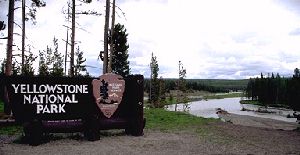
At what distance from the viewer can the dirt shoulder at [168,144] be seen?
1141cm

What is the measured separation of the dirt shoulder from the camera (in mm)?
11406

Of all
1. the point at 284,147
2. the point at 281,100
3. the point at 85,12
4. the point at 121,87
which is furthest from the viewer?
the point at 281,100

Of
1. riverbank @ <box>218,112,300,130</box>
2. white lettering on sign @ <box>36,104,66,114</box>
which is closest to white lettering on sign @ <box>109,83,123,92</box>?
white lettering on sign @ <box>36,104,66,114</box>

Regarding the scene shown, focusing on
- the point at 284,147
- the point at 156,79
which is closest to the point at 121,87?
the point at 284,147

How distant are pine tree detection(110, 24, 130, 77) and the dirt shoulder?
29.1m

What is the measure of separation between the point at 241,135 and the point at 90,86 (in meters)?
6.71

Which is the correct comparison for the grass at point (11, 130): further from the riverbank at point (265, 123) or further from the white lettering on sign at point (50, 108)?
the riverbank at point (265, 123)

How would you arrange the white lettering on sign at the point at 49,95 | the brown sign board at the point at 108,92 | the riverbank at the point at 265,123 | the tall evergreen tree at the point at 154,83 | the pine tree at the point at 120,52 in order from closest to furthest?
the white lettering on sign at the point at 49,95 → the brown sign board at the point at 108,92 → the riverbank at the point at 265,123 → the pine tree at the point at 120,52 → the tall evergreen tree at the point at 154,83

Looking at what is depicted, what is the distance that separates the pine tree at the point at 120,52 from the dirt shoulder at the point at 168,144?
2914 centimetres

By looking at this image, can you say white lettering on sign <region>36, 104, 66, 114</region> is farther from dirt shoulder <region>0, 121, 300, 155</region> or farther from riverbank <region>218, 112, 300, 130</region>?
riverbank <region>218, 112, 300, 130</region>

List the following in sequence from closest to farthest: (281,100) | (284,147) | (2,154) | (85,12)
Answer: (2,154), (284,147), (85,12), (281,100)

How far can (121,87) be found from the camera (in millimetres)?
15180

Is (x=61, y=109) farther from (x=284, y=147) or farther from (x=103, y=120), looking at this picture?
(x=284, y=147)

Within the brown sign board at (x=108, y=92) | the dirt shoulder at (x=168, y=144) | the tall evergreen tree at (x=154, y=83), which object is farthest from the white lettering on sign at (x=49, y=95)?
the tall evergreen tree at (x=154, y=83)
